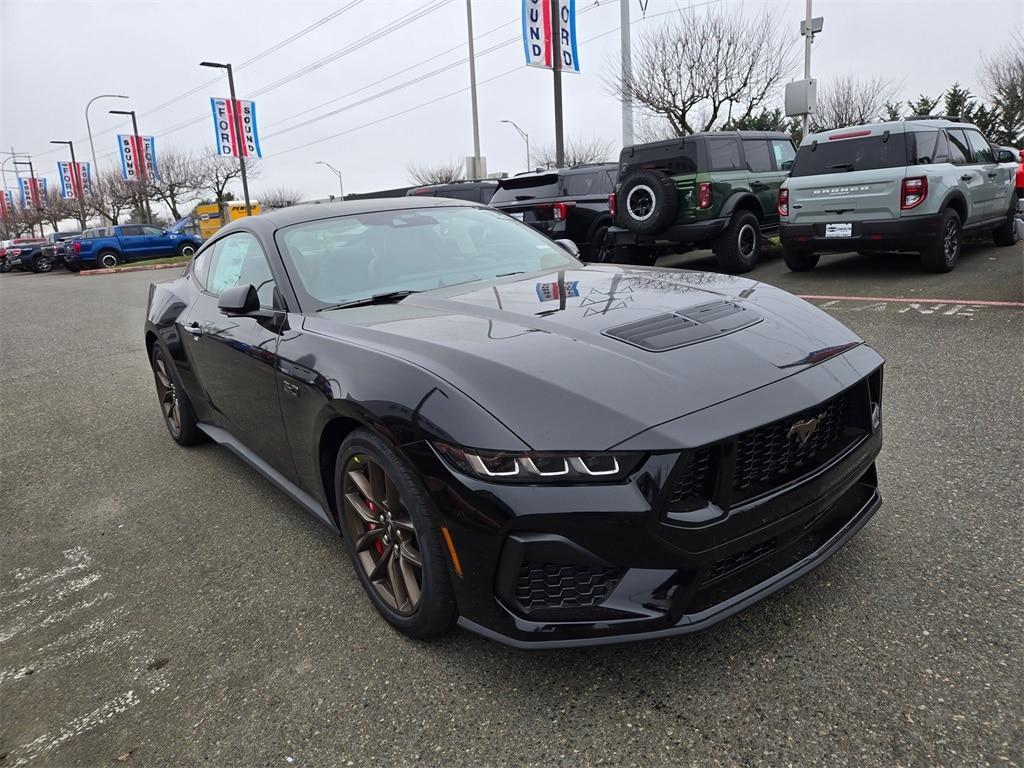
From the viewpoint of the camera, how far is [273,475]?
323cm

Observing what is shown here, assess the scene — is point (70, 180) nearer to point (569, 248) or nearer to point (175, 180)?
point (175, 180)

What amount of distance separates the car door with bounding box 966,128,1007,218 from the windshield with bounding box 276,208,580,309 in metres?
7.93

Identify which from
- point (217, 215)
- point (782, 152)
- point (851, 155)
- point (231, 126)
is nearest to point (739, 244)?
point (851, 155)

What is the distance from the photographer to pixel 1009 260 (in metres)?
9.33

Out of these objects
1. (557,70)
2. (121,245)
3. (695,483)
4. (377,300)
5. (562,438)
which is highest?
(557,70)

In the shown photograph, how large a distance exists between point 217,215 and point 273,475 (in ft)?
138

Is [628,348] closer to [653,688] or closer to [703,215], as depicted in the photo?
[653,688]

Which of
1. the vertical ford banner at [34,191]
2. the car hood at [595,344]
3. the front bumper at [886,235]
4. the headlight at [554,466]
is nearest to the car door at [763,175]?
the front bumper at [886,235]

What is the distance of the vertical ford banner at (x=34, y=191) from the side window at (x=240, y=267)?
64.0m

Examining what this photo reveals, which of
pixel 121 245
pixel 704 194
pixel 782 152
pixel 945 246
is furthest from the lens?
pixel 121 245

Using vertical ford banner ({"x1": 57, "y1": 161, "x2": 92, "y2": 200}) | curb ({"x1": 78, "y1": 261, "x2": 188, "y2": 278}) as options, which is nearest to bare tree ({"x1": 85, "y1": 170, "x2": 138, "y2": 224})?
vertical ford banner ({"x1": 57, "y1": 161, "x2": 92, "y2": 200})

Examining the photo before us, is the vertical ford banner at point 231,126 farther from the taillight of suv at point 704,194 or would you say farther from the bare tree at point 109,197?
the taillight of suv at point 704,194

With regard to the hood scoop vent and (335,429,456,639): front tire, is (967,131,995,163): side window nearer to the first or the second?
the hood scoop vent

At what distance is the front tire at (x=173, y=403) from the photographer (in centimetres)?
440
